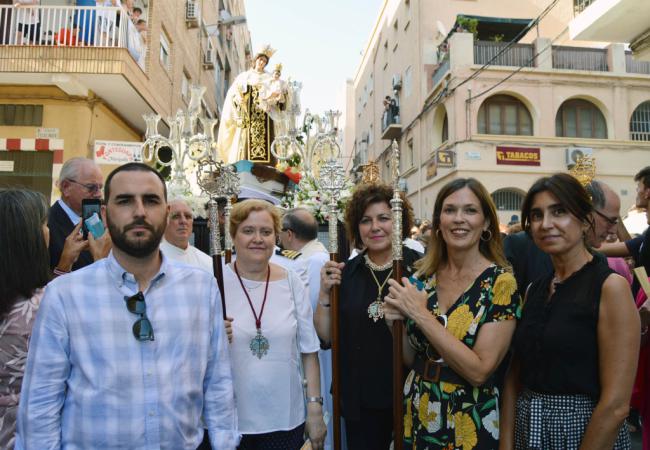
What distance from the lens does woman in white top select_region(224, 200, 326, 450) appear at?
247cm

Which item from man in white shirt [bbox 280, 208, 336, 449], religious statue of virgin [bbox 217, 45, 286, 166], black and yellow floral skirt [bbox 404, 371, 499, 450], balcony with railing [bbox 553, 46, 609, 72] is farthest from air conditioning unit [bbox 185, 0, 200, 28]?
black and yellow floral skirt [bbox 404, 371, 499, 450]

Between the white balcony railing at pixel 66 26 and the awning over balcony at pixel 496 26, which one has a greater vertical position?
the awning over balcony at pixel 496 26

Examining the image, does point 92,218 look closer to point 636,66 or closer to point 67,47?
point 67,47

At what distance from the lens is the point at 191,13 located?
16.8 metres

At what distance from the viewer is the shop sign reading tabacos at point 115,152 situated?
745 centimetres

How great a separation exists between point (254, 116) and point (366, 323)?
6094 mm

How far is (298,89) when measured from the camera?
21.0 feet

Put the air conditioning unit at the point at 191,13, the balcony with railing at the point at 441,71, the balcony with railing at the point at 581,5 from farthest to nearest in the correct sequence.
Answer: the balcony with railing at the point at 441,71
the air conditioning unit at the point at 191,13
the balcony with railing at the point at 581,5

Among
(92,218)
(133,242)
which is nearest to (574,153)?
(92,218)

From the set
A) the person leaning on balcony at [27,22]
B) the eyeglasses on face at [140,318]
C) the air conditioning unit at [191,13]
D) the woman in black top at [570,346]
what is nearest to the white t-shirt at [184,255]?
the eyeglasses on face at [140,318]

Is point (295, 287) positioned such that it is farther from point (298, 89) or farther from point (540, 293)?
point (298, 89)

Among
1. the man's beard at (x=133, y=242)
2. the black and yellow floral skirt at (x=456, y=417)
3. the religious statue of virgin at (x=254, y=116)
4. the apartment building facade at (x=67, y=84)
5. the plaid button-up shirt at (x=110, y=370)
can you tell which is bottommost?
the black and yellow floral skirt at (x=456, y=417)

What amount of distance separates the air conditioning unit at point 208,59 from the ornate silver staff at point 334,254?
60.4ft

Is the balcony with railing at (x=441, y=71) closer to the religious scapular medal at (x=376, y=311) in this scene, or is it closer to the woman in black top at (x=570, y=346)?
the religious scapular medal at (x=376, y=311)
